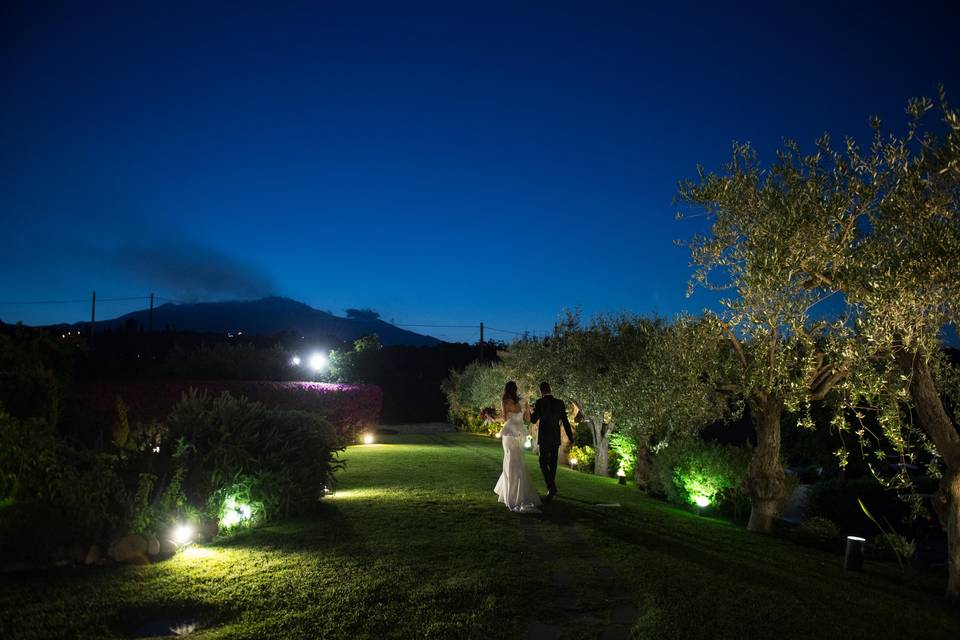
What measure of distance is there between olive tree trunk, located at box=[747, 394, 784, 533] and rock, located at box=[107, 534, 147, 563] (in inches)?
338

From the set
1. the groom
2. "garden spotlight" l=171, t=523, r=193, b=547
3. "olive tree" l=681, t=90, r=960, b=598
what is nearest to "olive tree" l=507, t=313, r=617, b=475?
the groom

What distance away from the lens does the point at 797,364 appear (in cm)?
945

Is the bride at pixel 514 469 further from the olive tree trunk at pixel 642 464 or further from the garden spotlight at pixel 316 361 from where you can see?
the garden spotlight at pixel 316 361

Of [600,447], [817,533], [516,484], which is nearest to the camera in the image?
[516,484]

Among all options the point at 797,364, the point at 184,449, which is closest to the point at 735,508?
the point at 797,364

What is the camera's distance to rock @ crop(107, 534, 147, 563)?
291 inches

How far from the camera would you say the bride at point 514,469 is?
1079cm

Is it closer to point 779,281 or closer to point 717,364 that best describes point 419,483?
point 717,364

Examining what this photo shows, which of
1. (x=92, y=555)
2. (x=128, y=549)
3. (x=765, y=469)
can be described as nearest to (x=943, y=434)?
(x=765, y=469)

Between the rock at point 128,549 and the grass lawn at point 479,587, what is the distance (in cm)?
35

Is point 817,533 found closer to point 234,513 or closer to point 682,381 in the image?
point 682,381

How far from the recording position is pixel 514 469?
10859 mm

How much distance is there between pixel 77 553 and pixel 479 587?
427 centimetres

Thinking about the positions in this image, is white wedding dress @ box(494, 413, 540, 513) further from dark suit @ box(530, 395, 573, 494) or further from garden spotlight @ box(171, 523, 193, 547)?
garden spotlight @ box(171, 523, 193, 547)
